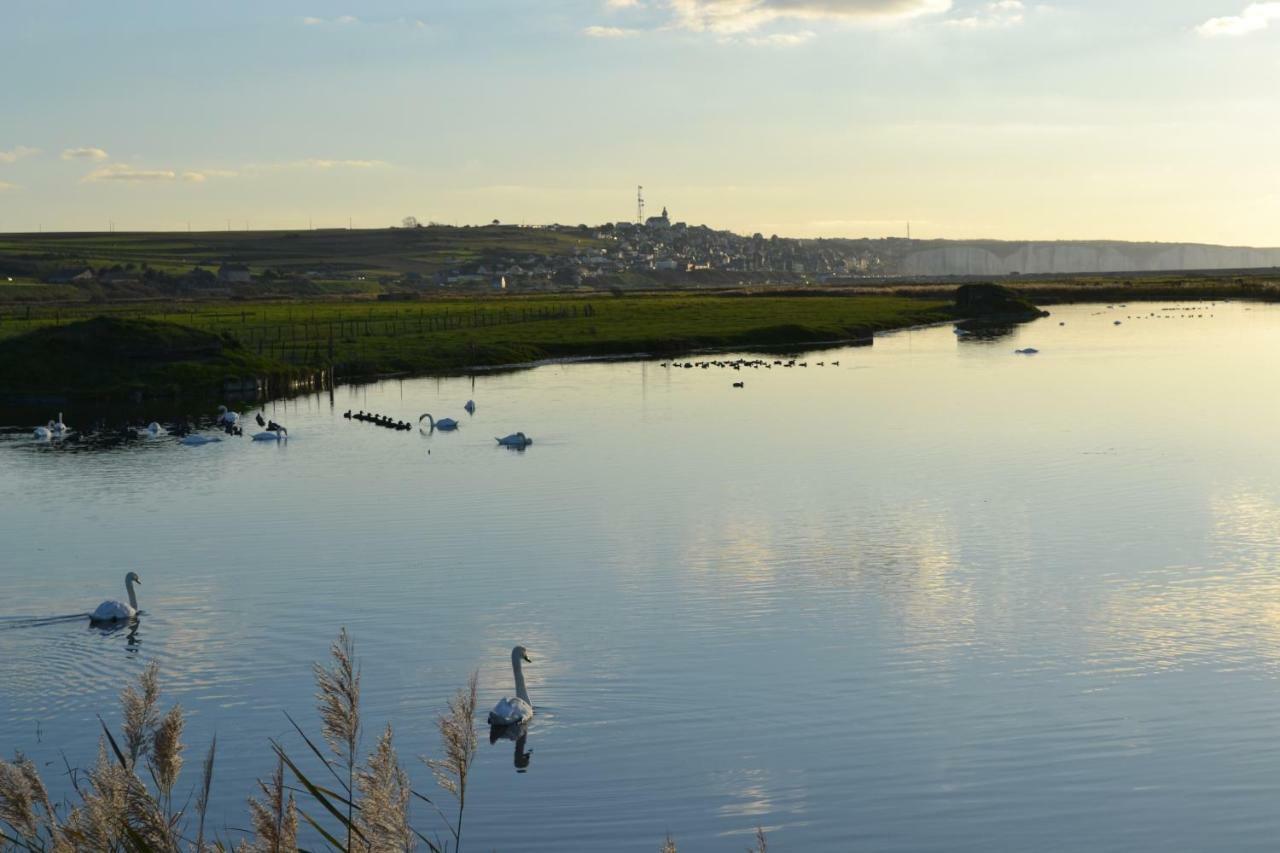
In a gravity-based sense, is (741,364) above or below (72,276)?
below

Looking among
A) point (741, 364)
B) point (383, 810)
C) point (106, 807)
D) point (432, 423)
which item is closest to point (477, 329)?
point (741, 364)

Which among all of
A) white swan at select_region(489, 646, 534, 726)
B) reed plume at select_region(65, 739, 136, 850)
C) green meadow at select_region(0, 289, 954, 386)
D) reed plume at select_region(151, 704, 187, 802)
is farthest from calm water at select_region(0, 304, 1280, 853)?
green meadow at select_region(0, 289, 954, 386)

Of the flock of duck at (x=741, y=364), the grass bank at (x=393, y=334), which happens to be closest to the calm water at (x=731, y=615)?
the grass bank at (x=393, y=334)

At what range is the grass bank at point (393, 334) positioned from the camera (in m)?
65.8

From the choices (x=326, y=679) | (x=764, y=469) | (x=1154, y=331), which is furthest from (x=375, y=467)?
(x=1154, y=331)

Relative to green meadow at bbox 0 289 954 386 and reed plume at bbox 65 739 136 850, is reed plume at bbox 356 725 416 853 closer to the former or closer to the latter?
reed plume at bbox 65 739 136 850

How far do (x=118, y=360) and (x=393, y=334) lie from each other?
2632cm

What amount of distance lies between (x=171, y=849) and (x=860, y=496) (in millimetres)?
29601

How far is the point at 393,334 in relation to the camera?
298 ft

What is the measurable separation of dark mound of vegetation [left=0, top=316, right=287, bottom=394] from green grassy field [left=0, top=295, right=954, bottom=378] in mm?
2987

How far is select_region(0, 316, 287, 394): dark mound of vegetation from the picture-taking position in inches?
2520

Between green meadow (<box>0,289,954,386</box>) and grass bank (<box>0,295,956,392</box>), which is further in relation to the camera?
green meadow (<box>0,289,954,386</box>)

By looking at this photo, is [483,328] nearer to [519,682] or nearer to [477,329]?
[477,329]

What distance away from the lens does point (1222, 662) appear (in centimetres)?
2023
